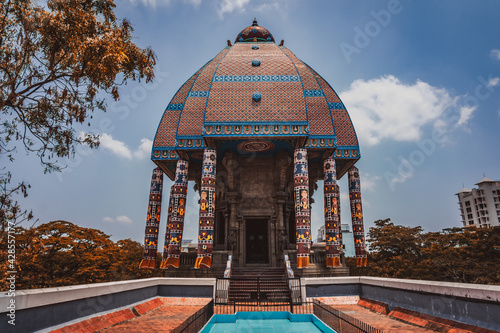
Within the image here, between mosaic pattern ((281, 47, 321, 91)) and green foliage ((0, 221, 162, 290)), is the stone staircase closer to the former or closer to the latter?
green foliage ((0, 221, 162, 290))

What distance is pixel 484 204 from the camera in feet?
226

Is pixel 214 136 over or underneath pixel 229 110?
underneath

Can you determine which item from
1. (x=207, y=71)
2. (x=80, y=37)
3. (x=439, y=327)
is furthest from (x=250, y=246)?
(x=80, y=37)

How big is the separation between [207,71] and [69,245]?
45.6 feet

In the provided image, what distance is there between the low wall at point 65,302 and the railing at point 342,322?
5.60 m

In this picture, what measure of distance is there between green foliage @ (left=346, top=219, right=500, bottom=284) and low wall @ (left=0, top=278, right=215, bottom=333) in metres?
14.8

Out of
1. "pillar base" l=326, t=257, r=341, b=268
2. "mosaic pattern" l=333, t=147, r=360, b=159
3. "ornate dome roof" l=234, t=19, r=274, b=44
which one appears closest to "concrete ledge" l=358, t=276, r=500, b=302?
"pillar base" l=326, t=257, r=341, b=268

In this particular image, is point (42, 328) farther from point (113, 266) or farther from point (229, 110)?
point (113, 266)

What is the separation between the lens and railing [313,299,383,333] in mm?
5454

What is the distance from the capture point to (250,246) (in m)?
20.9

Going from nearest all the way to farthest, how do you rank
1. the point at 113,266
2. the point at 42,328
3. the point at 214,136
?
the point at 42,328
the point at 214,136
the point at 113,266

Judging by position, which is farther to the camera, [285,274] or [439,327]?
[285,274]

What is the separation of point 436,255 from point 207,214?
14.8m

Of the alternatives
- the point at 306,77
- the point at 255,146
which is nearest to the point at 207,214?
the point at 255,146
